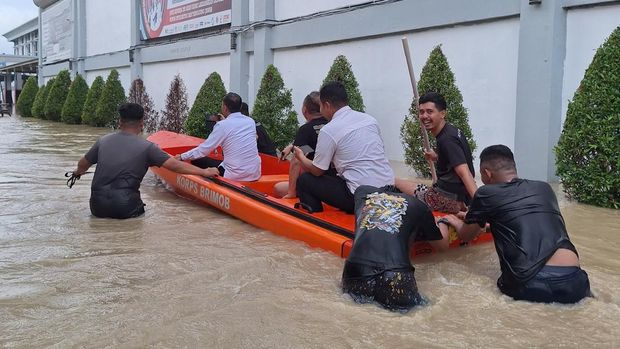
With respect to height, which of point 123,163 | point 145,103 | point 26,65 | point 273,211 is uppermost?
point 26,65

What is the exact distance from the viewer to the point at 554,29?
299 inches

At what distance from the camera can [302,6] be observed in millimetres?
12492

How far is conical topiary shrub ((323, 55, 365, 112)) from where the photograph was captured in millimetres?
10039

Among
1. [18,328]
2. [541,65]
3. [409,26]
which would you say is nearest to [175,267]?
[18,328]

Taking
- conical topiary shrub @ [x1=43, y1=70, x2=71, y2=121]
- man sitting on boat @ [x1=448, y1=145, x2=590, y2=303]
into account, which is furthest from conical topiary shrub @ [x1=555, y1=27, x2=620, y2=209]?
conical topiary shrub @ [x1=43, y1=70, x2=71, y2=121]

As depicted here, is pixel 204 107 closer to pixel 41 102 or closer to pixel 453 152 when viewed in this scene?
pixel 453 152

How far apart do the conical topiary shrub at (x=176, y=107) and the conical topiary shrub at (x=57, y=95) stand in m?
9.77

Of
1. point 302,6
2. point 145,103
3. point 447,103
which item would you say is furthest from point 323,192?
point 145,103

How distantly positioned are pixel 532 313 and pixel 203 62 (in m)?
14.3

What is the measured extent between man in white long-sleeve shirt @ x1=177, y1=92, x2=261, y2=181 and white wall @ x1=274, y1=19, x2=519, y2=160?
13.6 feet

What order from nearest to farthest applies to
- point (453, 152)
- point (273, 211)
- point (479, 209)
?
1. point (479, 209)
2. point (453, 152)
3. point (273, 211)

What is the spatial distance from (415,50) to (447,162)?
5989 mm

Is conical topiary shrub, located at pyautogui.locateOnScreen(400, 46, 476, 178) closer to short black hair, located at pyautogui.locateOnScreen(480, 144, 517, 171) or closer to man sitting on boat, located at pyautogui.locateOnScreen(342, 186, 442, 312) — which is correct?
short black hair, located at pyautogui.locateOnScreen(480, 144, 517, 171)

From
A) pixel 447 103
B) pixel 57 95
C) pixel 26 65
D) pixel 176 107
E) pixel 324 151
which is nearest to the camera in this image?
pixel 324 151
